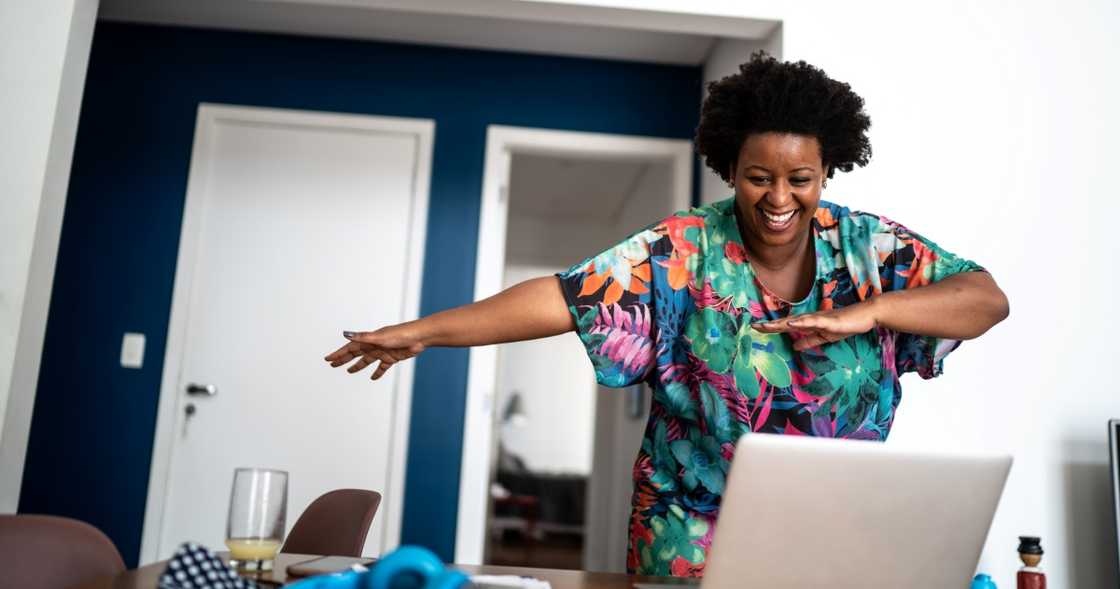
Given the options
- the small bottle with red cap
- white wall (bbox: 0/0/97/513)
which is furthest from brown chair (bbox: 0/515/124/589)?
the small bottle with red cap

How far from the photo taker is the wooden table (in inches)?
42.4

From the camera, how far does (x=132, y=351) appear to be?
3912 mm

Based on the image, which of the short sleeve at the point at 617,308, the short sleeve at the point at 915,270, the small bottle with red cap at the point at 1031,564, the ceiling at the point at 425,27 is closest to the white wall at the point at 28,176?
the ceiling at the point at 425,27

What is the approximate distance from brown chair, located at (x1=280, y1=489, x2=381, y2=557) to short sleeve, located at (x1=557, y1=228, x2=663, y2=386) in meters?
0.51

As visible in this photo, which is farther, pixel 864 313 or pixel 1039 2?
pixel 1039 2

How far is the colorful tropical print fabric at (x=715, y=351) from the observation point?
4.99ft

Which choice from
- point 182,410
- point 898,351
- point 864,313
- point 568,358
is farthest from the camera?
point 568,358

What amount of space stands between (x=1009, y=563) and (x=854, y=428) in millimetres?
1607

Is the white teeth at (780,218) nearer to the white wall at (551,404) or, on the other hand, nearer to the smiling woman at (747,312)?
the smiling woman at (747,312)

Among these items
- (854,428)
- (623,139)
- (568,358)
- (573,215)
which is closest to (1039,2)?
(623,139)

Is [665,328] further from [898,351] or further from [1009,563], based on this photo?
[1009,563]

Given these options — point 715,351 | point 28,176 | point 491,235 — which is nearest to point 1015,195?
point 715,351

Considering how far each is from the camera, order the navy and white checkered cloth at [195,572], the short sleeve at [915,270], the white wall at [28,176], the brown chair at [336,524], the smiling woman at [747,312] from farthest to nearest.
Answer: the white wall at [28,176]
the brown chair at [336,524]
the short sleeve at [915,270]
the smiling woman at [747,312]
the navy and white checkered cloth at [195,572]

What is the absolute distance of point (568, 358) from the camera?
10.9 m
